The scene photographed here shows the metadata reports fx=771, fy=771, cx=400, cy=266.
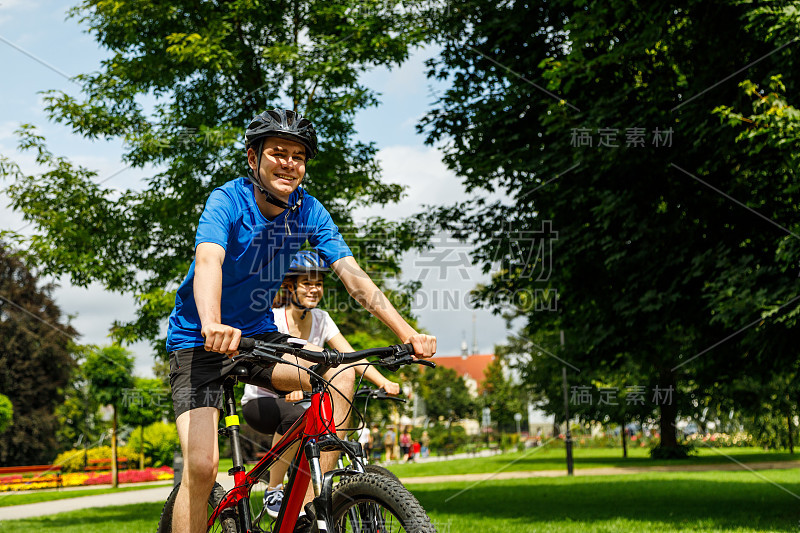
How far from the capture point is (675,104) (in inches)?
458

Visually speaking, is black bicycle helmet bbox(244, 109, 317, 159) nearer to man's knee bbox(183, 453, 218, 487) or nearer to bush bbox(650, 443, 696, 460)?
man's knee bbox(183, 453, 218, 487)

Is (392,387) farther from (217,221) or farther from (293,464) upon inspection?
(217,221)

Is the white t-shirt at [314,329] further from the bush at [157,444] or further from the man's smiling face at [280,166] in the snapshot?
the bush at [157,444]

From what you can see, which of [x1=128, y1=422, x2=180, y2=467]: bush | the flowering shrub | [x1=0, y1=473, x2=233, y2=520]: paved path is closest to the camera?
[x1=0, y1=473, x2=233, y2=520]: paved path

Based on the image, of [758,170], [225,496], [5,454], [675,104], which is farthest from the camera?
[5,454]

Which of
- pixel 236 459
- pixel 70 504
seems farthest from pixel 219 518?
pixel 70 504

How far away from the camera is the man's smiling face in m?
3.23

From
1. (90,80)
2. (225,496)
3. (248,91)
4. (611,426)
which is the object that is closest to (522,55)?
(248,91)

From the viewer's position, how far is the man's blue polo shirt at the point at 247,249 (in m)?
3.19

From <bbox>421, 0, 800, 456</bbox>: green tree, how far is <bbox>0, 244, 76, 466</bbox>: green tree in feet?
77.4

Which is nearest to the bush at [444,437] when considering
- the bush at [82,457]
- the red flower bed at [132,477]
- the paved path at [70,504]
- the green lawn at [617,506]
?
the bush at [82,457]

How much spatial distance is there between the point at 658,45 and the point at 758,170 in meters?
2.82

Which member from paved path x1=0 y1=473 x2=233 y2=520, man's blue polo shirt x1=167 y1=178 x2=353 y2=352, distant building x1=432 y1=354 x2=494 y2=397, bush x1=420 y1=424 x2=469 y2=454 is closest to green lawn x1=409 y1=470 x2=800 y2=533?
man's blue polo shirt x1=167 y1=178 x2=353 y2=352

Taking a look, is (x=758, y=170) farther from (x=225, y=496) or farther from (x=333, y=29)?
(x=225, y=496)
